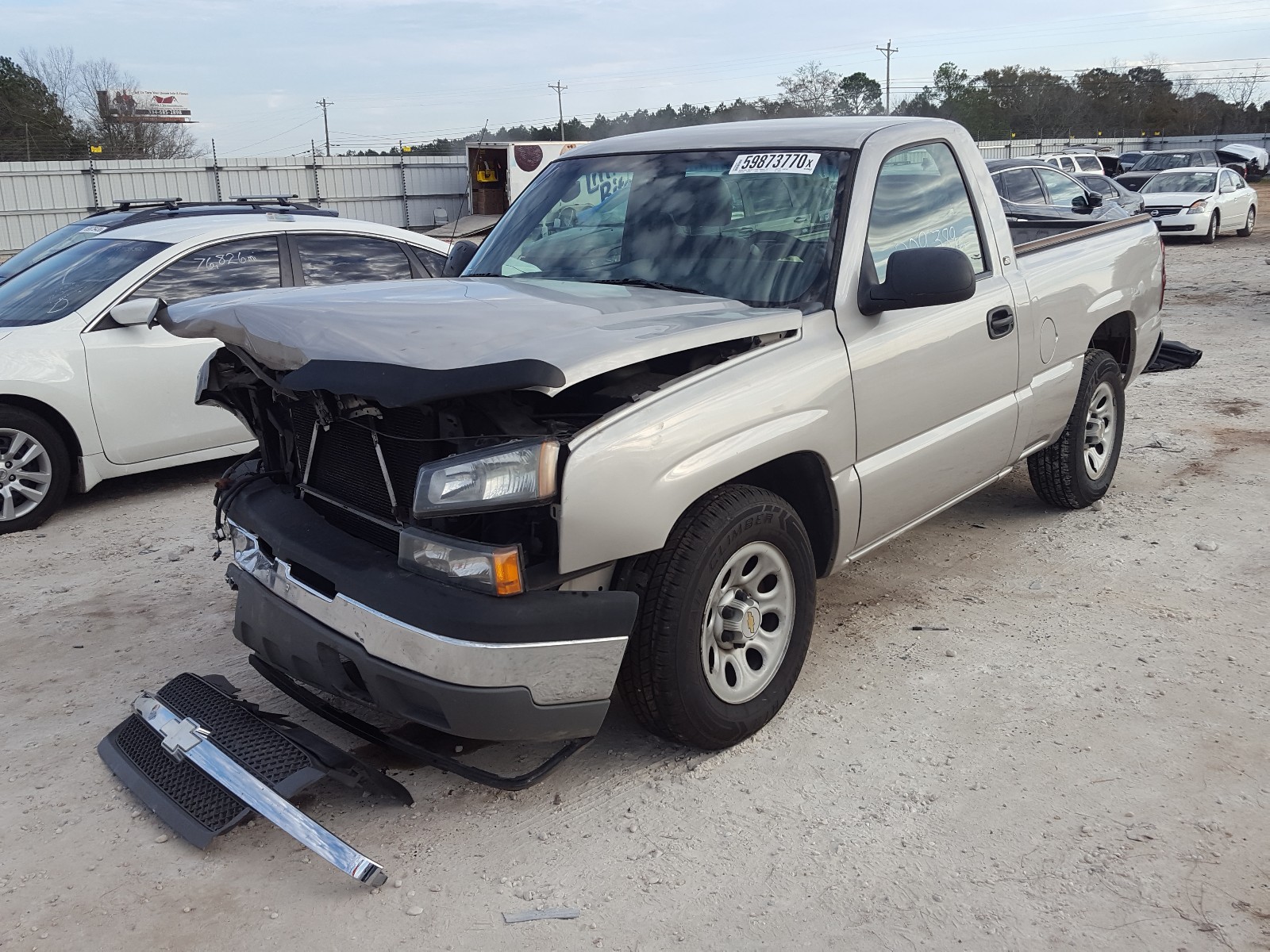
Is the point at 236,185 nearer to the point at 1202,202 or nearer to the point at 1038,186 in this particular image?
the point at 1038,186

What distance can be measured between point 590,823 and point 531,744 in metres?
0.49

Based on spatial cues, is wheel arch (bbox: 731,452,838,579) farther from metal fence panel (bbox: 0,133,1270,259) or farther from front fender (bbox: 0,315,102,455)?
metal fence panel (bbox: 0,133,1270,259)

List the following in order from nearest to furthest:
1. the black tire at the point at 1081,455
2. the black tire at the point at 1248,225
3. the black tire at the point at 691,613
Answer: the black tire at the point at 691,613 < the black tire at the point at 1081,455 < the black tire at the point at 1248,225

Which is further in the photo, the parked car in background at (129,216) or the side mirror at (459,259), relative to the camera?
the parked car in background at (129,216)

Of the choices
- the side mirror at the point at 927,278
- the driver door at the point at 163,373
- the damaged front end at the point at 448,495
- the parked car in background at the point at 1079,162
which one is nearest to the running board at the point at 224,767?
the damaged front end at the point at 448,495

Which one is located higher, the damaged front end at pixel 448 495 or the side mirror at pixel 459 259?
the side mirror at pixel 459 259

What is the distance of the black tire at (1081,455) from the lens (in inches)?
216

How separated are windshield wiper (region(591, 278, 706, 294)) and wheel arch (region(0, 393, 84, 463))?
3.74 metres

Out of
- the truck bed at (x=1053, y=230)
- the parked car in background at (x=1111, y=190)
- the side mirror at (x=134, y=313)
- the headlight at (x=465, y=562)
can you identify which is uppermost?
the parked car in background at (x=1111, y=190)

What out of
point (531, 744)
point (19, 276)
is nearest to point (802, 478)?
point (531, 744)

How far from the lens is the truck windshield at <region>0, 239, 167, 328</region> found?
625 cm

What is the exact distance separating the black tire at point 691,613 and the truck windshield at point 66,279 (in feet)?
15.4

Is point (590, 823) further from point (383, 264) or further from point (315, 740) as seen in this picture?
point (383, 264)

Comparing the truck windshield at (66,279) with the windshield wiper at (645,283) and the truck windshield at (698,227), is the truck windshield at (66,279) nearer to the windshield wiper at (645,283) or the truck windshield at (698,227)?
the truck windshield at (698,227)
